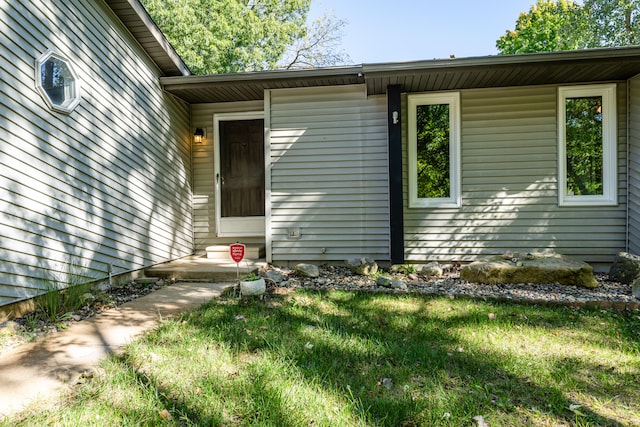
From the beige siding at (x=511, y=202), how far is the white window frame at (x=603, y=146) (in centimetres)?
7

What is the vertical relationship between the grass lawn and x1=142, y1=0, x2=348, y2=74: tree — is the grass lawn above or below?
below

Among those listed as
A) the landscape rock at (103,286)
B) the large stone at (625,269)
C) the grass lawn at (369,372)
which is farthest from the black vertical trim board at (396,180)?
the landscape rock at (103,286)

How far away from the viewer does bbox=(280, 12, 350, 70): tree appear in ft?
54.1

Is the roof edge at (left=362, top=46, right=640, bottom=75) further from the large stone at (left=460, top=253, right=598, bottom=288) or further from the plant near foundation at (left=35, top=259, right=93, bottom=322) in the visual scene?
the plant near foundation at (left=35, top=259, right=93, bottom=322)

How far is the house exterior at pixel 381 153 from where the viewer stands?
15.0 feet

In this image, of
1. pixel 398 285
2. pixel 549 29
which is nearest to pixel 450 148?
pixel 398 285

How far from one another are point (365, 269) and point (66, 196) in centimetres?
362

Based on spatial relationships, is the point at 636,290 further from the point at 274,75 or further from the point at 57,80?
the point at 57,80

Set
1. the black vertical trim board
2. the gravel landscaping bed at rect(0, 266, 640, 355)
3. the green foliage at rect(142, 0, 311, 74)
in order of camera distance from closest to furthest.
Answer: the gravel landscaping bed at rect(0, 266, 640, 355) < the black vertical trim board < the green foliage at rect(142, 0, 311, 74)

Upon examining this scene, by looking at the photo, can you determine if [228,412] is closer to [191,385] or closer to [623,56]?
[191,385]

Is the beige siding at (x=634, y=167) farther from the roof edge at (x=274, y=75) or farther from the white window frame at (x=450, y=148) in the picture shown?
the roof edge at (x=274, y=75)

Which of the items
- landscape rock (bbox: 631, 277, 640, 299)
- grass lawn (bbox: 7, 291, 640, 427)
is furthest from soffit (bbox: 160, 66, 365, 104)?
landscape rock (bbox: 631, 277, 640, 299)

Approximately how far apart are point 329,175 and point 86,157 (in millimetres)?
3147

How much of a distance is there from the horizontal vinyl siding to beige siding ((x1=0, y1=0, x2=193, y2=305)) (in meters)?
1.71
